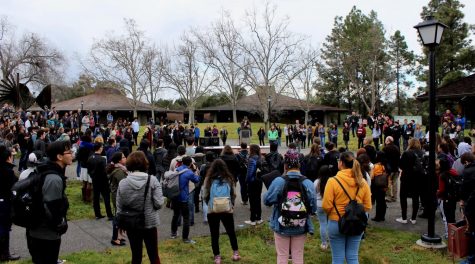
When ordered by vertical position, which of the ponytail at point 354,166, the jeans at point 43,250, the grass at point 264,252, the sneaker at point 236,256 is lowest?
the grass at point 264,252

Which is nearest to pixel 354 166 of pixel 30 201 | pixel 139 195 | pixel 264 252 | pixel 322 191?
pixel 322 191

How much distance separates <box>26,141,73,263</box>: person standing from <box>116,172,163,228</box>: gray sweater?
0.74 m

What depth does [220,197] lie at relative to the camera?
5.58 m

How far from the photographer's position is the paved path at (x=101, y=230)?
A: 22.2 ft

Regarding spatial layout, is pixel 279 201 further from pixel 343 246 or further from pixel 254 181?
pixel 254 181

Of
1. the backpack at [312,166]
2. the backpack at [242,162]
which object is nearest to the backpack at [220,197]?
the backpack at [242,162]

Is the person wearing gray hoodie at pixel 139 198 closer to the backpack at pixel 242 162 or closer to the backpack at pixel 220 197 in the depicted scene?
the backpack at pixel 220 197

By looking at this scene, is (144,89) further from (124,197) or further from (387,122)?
(124,197)

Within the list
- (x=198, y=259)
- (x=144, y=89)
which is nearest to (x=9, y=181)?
(x=198, y=259)

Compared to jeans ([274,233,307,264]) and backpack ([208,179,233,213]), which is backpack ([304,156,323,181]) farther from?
jeans ([274,233,307,264])

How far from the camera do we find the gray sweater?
4527mm

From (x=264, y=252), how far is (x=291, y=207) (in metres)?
2.39

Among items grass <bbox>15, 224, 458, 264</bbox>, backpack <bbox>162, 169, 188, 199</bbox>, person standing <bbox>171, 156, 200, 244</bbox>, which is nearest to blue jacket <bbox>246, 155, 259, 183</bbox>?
grass <bbox>15, 224, 458, 264</bbox>

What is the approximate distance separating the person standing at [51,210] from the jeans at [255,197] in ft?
14.5
